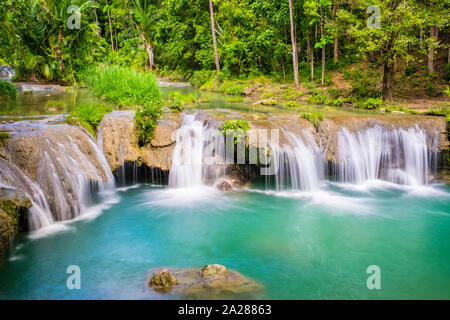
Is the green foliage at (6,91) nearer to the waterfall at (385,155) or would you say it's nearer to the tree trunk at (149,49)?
the waterfall at (385,155)

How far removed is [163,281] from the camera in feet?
17.9

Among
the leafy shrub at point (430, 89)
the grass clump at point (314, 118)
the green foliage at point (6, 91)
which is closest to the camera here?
the grass clump at point (314, 118)

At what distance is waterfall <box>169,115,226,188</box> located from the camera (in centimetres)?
1059

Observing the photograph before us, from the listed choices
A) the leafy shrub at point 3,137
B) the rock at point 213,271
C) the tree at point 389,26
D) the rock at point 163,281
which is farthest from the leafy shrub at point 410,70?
Result: the leafy shrub at point 3,137

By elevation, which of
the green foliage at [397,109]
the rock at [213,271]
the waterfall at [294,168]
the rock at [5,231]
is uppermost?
the green foliage at [397,109]

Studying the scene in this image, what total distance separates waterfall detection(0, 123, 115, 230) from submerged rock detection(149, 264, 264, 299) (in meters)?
3.52

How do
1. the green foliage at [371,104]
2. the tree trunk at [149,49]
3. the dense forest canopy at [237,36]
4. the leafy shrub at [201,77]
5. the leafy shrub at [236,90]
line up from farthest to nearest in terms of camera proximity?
1. the tree trunk at [149,49]
2. the leafy shrub at [201,77]
3. the leafy shrub at [236,90]
4. the green foliage at [371,104]
5. the dense forest canopy at [237,36]

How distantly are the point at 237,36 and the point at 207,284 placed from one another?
2586 centimetres

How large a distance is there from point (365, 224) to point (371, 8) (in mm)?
10968

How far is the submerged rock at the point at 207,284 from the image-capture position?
17.3ft

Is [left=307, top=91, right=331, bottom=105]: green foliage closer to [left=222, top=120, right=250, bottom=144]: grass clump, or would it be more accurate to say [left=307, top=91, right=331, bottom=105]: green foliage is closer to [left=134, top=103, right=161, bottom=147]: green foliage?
[left=222, top=120, right=250, bottom=144]: grass clump

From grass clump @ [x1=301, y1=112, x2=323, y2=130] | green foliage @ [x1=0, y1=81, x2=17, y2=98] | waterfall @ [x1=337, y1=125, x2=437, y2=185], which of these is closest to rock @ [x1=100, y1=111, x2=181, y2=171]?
grass clump @ [x1=301, y1=112, x2=323, y2=130]

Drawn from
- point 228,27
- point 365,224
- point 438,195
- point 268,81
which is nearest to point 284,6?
point 268,81

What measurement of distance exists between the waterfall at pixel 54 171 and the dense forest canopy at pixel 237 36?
3.35 meters
